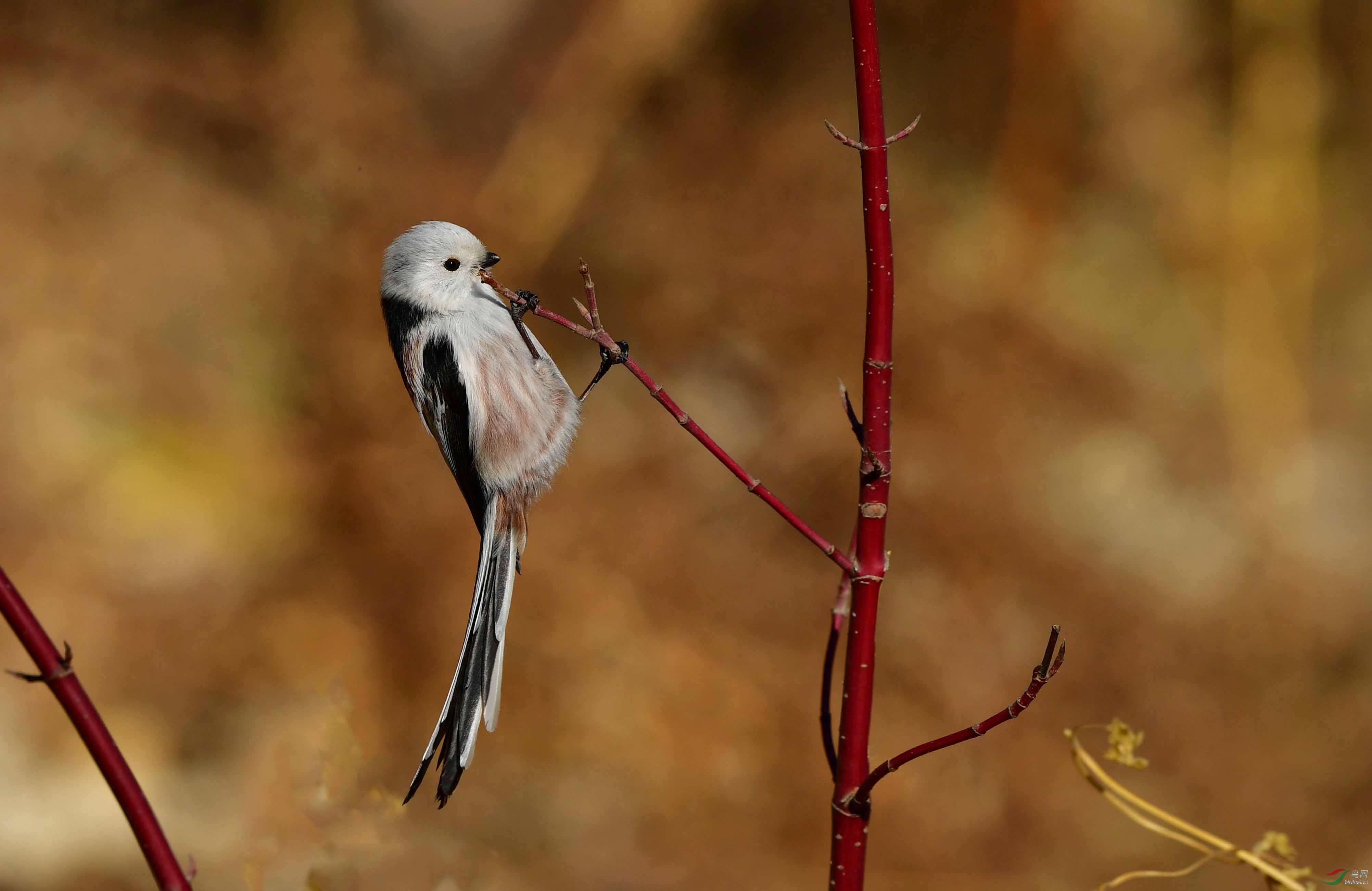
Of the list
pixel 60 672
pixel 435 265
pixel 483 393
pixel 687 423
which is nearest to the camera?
pixel 60 672

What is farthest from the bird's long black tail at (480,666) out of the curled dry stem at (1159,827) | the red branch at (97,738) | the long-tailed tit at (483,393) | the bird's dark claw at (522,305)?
the curled dry stem at (1159,827)

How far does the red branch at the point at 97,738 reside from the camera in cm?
50

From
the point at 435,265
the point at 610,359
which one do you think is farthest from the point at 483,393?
the point at 610,359

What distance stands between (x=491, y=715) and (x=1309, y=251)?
1.31 metres

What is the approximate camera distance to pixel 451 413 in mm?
1036

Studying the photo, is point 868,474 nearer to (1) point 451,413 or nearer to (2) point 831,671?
(2) point 831,671

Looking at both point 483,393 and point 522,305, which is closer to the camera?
point 522,305

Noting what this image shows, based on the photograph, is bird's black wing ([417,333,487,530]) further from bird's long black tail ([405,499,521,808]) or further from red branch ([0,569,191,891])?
red branch ([0,569,191,891])

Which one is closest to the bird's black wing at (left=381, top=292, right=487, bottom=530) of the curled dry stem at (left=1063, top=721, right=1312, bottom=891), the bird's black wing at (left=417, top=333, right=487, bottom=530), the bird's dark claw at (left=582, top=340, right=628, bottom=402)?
the bird's black wing at (left=417, top=333, right=487, bottom=530)

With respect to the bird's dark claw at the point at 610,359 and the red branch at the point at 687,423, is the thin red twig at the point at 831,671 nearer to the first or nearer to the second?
the red branch at the point at 687,423

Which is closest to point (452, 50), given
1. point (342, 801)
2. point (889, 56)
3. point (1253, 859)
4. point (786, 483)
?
point (889, 56)

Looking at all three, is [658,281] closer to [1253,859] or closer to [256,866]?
[256,866]

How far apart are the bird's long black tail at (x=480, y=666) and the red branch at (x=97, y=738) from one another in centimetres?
14

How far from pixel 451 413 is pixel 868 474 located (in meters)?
0.56
